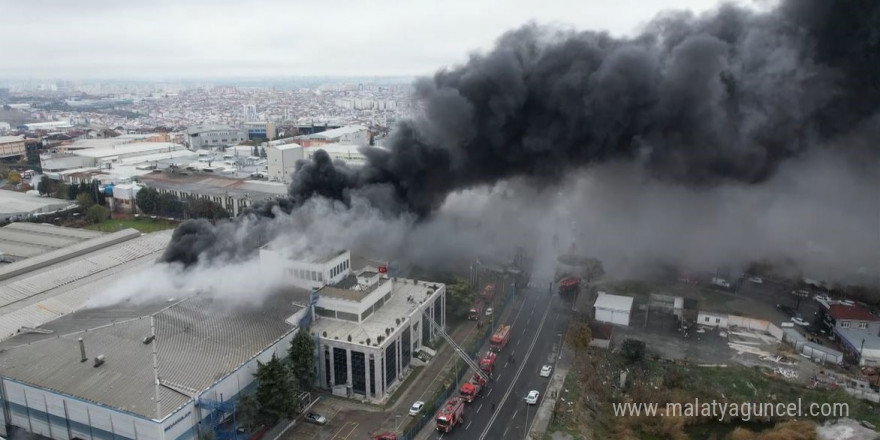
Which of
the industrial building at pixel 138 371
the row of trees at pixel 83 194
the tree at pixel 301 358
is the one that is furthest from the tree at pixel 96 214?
the tree at pixel 301 358

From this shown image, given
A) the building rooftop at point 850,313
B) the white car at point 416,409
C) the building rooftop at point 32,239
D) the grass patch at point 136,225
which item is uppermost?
the building rooftop at point 850,313

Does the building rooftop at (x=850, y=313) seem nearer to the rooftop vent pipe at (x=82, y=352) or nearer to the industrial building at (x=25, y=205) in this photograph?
the rooftop vent pipe at (x=82, y=352)

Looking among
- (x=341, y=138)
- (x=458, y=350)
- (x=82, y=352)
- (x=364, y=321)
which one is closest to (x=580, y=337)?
(x=458, y=350)

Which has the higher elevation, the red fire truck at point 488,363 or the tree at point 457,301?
the tree at point 457,301

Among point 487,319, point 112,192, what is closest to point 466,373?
point 487,319

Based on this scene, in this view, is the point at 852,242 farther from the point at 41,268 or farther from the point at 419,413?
the point at 41,268

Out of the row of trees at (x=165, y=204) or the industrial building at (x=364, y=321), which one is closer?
the industrial building at (x=364, y=321)

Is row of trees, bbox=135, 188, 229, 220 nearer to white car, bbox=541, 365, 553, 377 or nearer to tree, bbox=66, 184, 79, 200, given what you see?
tree, bbox=66, 184, 79, 200

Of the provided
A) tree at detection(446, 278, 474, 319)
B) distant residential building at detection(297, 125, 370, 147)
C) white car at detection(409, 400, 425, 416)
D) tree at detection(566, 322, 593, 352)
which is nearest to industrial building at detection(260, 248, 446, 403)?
tree at detection(446, 278, 474, 319)
